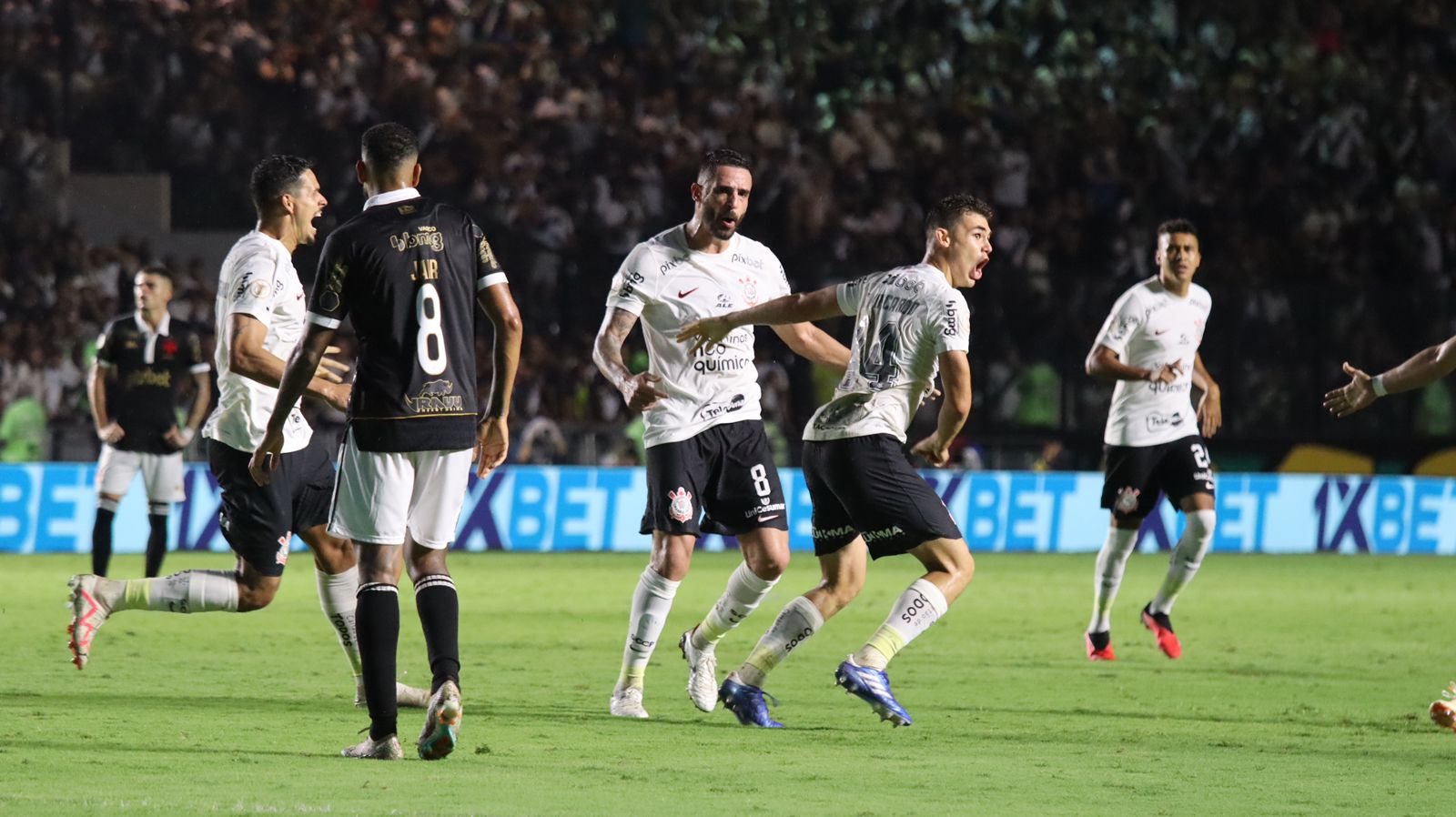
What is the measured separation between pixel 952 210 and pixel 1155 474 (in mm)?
4015

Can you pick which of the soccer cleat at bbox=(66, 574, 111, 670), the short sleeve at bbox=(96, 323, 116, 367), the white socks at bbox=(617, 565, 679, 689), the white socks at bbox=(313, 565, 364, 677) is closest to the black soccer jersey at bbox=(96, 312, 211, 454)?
the short sleeve at bbox=(96, 323, 116, 367)

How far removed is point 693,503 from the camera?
775 centimetres

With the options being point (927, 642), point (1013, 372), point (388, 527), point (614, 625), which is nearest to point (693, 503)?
point (388, 527)

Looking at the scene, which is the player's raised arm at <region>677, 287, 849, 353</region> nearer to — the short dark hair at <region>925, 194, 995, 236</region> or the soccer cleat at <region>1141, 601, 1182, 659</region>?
the short dark hair at <region>925, 194, 995, 236</region>

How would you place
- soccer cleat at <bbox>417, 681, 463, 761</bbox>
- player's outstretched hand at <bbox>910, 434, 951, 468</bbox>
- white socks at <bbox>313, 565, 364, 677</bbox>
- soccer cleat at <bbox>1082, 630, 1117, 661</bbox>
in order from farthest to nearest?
soccer cleat at <bbox>1082, 630, 1117, 661</bbox> → white socks at <bbox>313, 565, 364, 677</bbox> → player's outstretched hand at <bbox>910, 434, 951, 468</bbox> → soccer cleat at <bbox>417, 681, 463, 761</bbox>

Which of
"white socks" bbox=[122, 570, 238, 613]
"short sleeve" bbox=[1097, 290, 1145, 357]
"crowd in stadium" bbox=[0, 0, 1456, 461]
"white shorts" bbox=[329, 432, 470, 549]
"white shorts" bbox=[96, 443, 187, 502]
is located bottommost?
A: "white socks" bbox=[122, 570, 238, 613]

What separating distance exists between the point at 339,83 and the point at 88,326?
4.01 meters

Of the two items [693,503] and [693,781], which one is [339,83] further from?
[693,781]

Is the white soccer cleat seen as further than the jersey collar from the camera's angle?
Yes

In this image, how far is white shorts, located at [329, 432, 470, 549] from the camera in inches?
243

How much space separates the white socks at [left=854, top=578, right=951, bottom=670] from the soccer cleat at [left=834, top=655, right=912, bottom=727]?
0.12 meters

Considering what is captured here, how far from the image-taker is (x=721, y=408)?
789cm

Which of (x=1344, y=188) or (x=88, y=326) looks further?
(x=1344, y=188)

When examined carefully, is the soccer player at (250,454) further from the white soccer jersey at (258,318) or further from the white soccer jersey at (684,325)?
the white soccer jersey at (684,325)
